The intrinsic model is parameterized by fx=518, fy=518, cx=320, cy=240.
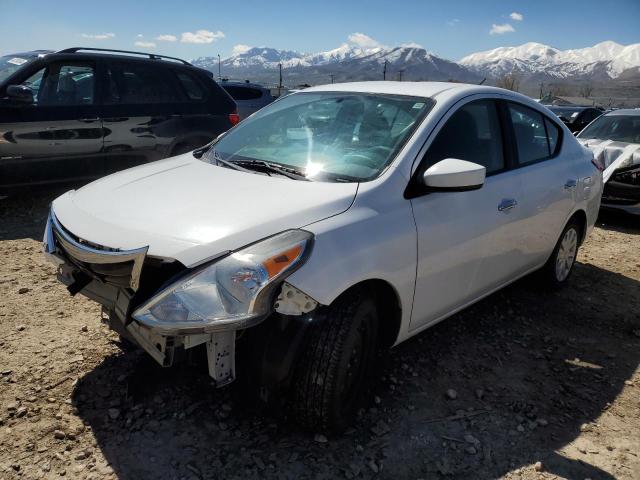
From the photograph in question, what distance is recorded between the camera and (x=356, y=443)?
240 cm

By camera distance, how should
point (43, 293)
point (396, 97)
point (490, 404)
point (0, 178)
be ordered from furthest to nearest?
point (0, 178) < point (43, 293) < point (396, 97) < point (490, 404)

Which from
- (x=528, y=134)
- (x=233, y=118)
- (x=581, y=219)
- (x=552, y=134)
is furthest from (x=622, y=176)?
(x=233, y=118)

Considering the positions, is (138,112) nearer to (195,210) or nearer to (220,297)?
(195,210)

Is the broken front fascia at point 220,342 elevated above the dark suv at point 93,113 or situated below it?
below

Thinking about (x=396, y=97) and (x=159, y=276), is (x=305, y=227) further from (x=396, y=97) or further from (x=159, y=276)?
(x=396, y=97)

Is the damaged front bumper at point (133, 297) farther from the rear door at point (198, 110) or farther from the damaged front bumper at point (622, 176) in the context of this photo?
the damaged front bumper at point (622, 176)

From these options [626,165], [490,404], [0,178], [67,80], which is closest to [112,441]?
[490,404]

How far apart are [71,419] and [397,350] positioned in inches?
72.5

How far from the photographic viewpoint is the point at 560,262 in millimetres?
4270

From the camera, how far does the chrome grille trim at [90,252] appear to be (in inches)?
77.6

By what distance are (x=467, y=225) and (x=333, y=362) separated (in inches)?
45.8

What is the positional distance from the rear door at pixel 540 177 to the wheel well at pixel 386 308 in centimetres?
132

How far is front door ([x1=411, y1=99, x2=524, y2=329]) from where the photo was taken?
2629 mm

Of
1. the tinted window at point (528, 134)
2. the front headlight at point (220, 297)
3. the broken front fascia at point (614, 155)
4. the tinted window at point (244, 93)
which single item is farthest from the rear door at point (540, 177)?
the tinted window at point (244, 93)
